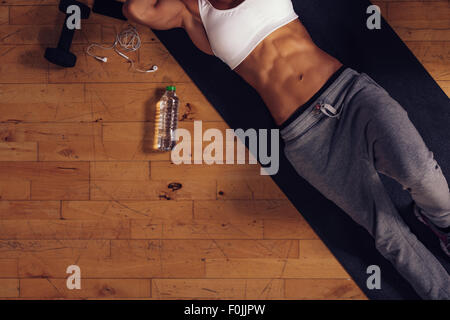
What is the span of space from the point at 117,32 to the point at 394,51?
51.0 inches

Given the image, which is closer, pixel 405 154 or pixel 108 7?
pixel 405 154

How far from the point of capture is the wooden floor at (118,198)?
4.83 ft

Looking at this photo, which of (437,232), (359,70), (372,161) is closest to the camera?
(372,161)

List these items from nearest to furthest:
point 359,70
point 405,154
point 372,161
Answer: point 405,154 → point 372,161 → point 359,70

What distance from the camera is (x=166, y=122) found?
148cm

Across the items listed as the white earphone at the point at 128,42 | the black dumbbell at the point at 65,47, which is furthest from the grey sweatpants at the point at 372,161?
the black dumbbell at the point at 65,47

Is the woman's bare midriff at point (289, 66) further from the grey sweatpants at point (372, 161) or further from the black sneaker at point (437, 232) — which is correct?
the black sneaker at point (437, 232)

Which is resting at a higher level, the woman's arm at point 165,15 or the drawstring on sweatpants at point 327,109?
the woman's arm at point 165,15

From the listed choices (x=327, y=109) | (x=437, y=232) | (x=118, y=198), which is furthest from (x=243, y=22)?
(x=437, y=232)

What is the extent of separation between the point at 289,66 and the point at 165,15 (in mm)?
531

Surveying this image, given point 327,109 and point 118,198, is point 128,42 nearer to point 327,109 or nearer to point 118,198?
point 118,198

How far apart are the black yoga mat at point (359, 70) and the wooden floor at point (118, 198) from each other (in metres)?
0.07
